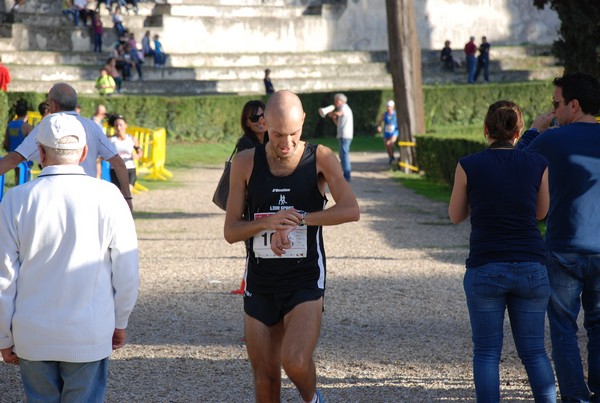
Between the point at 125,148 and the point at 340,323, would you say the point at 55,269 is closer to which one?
the point at 340,323

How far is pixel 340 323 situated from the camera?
27.4 ft

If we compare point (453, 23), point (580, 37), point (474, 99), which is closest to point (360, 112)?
point (474, 99)

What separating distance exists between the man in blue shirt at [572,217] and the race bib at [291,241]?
132 cm

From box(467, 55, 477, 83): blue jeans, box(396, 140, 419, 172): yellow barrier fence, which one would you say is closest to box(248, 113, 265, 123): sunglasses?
box(396, 140, 419, 172): yellow barrier fence

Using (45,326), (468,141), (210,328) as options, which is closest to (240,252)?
(210,328)

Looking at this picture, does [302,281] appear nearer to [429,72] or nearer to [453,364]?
[453,364]

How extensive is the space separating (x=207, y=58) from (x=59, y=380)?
35.2 meters

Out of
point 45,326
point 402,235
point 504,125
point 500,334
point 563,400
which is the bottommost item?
point 402,235

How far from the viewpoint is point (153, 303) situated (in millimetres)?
9234

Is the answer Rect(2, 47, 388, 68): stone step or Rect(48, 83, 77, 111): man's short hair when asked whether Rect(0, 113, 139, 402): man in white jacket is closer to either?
Rect(48, 83, 77, 111): man's short hair

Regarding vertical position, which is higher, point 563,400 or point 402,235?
point 563,400

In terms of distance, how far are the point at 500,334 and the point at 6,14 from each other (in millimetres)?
34384

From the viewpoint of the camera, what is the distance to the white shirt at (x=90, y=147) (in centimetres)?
788

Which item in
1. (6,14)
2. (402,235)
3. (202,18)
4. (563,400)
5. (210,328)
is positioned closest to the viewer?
(563,400)
